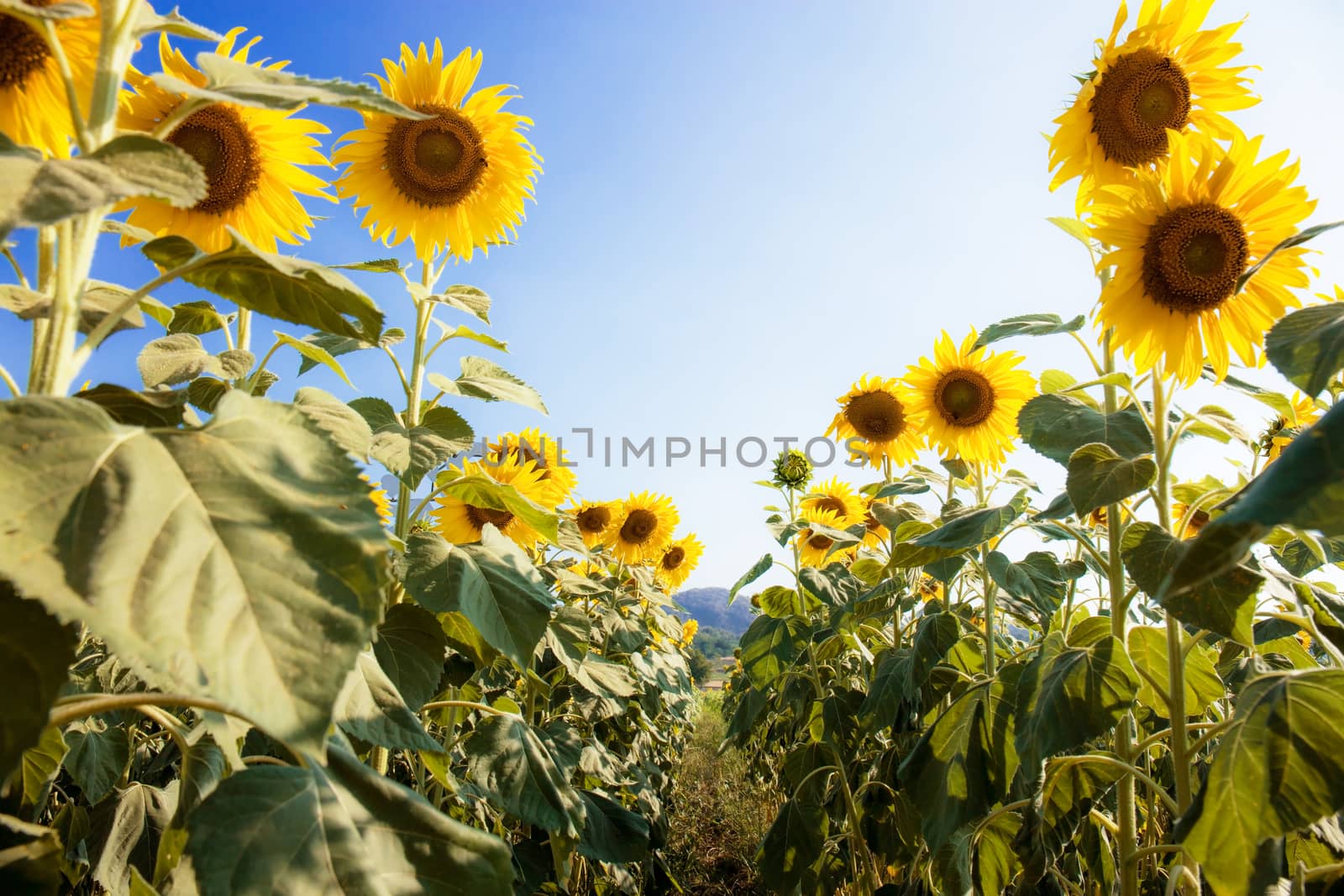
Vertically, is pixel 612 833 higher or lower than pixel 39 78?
lower

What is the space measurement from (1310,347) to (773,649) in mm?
3230

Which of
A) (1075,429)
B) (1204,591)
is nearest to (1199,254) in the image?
(1075,429)

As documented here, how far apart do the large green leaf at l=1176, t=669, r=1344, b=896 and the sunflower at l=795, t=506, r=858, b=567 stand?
4.26 m

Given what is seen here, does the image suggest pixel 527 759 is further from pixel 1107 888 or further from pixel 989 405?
pixel 989 405

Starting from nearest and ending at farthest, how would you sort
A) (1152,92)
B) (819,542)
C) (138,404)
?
(138,404)
(1152,92)
(819,542)

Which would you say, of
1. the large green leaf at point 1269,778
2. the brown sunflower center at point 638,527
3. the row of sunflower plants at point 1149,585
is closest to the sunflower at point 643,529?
the brown sunflower center at point 638,527

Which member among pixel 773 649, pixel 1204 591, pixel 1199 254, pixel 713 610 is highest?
pixel 1199 254

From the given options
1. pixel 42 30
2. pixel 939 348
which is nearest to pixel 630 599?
Answer: pixel 939 348

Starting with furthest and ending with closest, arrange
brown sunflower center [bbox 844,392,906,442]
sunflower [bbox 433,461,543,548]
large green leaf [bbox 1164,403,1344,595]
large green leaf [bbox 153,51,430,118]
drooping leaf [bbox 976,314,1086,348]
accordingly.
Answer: brown sunflower center [bbox 844,392,906,442] < sunflower [bbox 433,461,543,548] < drooping leaf [bbox 976,314,1086,348] < large green leaf [bbox 153,51,430,118] < large green leaf [bbox 1164,403,1344,595]

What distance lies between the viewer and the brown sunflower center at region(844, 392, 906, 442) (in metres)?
4.89

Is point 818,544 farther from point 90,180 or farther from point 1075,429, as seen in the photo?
point 90,180

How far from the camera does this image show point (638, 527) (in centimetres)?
649

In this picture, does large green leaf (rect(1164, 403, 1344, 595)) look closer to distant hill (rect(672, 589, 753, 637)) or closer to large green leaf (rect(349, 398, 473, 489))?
large green leaf (rect(349, 398, 473, 489))

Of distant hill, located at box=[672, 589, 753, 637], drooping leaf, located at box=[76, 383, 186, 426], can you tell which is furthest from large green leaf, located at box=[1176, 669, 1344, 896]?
distant hill, located at box=[672, 589, 753, 637]
